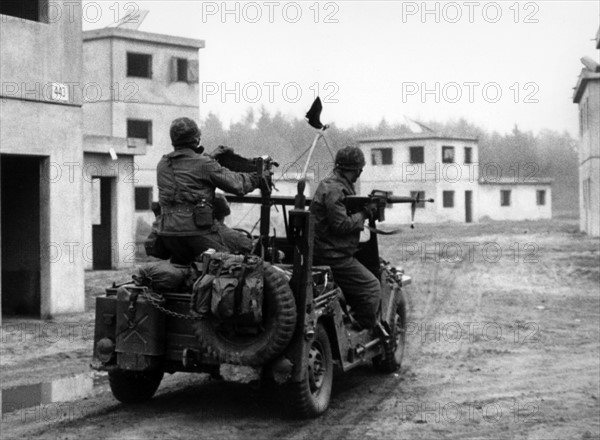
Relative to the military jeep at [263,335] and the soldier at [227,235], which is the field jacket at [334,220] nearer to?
the military jeep at [263,335]

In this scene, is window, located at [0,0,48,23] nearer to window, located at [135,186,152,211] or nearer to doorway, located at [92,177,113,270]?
doorway, located at [92,177,113,270]

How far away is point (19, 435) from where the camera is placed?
24.7ft

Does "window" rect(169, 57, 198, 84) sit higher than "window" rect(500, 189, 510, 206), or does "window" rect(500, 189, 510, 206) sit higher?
"window" rect(169, 57, 198, 84)

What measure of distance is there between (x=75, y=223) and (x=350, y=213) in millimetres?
7111

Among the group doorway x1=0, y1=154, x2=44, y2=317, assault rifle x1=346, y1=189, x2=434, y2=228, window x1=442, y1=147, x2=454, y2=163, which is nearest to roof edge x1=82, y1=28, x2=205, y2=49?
window x1=442, y1=147, x2=454, y2=163

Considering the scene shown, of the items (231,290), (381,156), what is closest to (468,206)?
Answer: (381,156)

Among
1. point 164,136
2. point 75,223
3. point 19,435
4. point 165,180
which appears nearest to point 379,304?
point 165,180

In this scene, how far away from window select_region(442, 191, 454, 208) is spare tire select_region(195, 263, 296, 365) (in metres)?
43.0

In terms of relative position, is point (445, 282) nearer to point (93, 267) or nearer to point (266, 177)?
point (93, 267)

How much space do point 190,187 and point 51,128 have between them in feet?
23.6

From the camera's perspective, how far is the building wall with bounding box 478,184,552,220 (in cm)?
5197

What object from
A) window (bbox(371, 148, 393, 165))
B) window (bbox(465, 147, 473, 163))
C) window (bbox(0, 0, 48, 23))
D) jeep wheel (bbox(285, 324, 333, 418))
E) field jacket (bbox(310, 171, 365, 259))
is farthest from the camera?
window (bbox(465, 147, 473, 163))

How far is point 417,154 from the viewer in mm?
49781

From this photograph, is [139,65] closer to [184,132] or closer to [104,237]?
[104,237]
